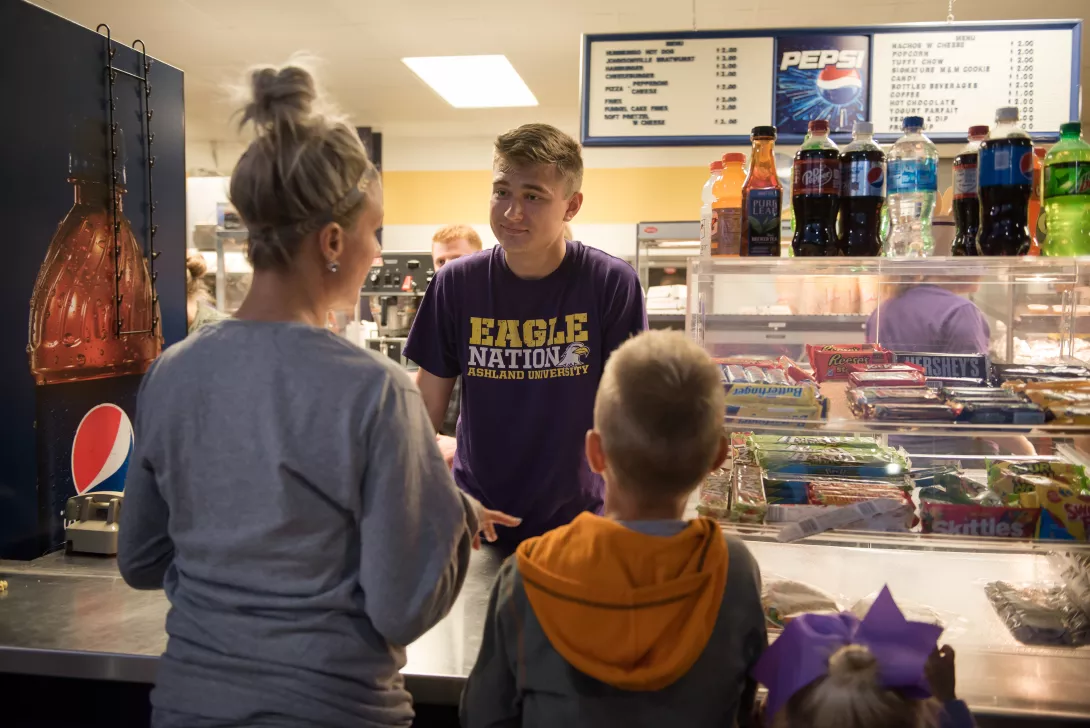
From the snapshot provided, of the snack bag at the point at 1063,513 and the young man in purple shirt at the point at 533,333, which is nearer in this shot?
the snack bag at the point at 1063,513

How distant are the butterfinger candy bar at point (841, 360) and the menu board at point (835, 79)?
53.6 inches

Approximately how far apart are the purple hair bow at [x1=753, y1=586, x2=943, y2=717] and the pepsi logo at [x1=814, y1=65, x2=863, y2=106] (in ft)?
8.11

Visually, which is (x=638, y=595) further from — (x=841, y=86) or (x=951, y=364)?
(x=841, y=86)

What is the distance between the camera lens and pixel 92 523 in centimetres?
198

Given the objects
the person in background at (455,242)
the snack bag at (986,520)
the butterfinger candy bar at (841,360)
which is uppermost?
the person in background at (455,242)

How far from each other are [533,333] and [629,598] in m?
1.06

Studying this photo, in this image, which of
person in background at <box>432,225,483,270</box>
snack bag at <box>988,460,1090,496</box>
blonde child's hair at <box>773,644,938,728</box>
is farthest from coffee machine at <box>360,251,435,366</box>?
blonde child's hair at <box>773,644,938,728</box>

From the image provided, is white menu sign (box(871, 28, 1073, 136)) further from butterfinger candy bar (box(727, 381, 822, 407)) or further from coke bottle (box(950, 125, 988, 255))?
butterfinger candy bar (box(727, 381, 822, 407))

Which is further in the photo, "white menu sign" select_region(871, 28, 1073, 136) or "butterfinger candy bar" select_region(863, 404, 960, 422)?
"white menu sign" select_region(871, 28, 1073, 136)

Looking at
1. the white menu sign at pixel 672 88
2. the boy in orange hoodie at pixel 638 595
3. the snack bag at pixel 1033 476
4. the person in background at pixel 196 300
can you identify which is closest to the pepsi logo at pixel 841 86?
the white menu sign at pixel 672 88

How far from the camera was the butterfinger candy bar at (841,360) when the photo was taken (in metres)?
1.82

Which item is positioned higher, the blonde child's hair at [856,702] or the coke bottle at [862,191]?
the coke bottle at [862,191]

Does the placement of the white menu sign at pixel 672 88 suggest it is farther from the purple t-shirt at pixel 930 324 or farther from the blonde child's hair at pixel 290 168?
the blonde child's hair at pixel 290 168

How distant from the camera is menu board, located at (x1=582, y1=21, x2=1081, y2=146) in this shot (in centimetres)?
307
